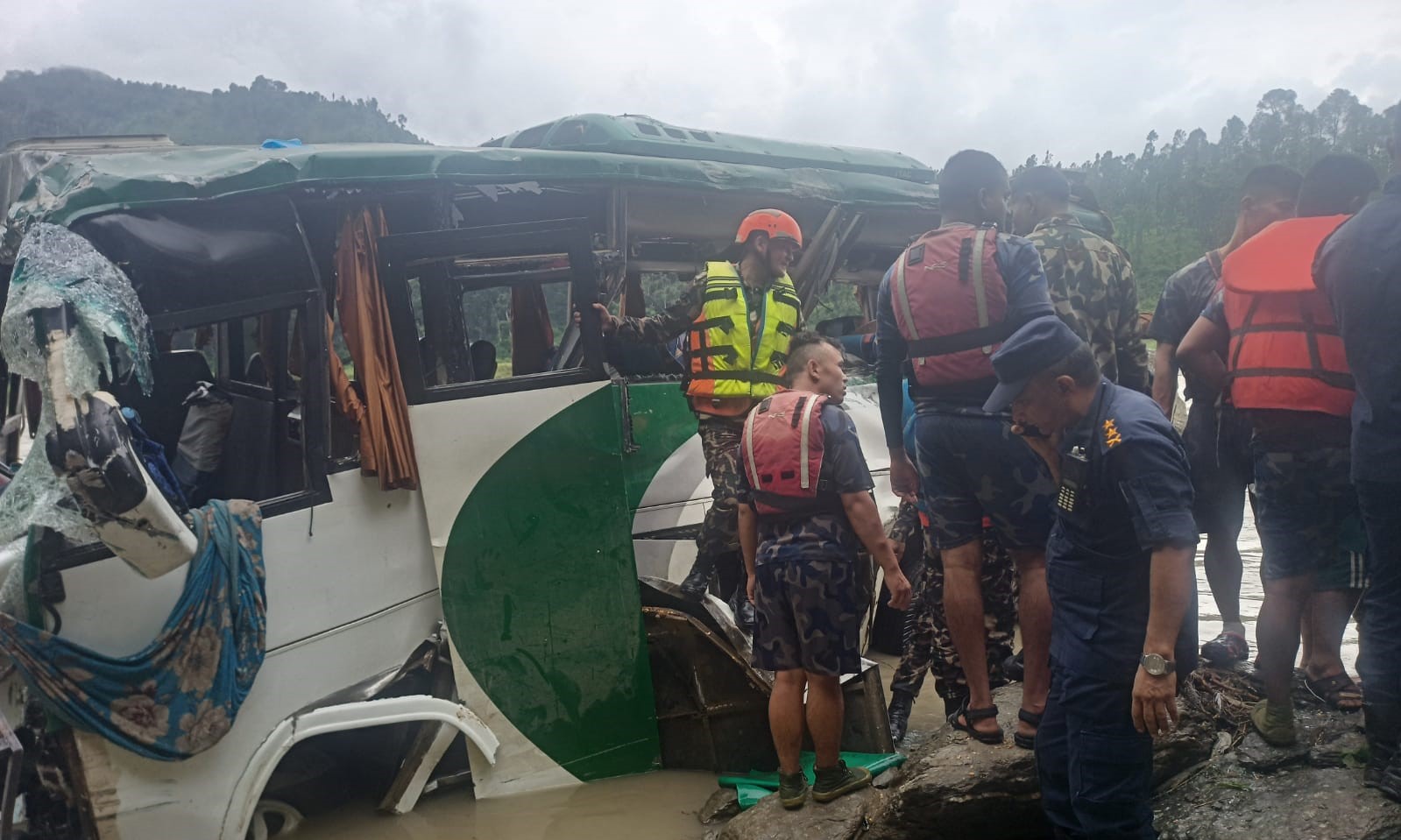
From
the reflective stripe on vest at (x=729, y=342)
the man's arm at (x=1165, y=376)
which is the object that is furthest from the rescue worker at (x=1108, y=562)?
the reflective stripe on vest at (x=729, y=342)

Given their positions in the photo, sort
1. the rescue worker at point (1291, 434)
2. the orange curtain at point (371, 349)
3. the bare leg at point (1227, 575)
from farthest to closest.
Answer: the bare leg at point (1227, 575) → the orange curtain at point (371, 349) → the rescue worker at point (1291, 434)

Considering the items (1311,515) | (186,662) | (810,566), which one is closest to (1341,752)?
(1311,515)

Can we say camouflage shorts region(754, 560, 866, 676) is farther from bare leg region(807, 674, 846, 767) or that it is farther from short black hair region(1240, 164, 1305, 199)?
short black hair region(1240, 164, 1305, 199)

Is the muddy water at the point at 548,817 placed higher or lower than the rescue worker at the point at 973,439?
lower

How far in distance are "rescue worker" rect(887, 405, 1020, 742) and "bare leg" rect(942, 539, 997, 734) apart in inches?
10.9

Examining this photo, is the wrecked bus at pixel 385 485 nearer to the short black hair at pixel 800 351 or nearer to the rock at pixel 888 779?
the rock at pixel 888 779

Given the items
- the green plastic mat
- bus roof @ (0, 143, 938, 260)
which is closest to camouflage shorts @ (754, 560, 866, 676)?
the green plastic mat

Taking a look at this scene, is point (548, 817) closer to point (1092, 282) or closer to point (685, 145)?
point (1092, 282)

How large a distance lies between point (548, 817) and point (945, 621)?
166 centimetres

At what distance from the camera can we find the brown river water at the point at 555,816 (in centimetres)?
364

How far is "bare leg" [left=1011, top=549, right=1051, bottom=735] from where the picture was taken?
3.01 meters

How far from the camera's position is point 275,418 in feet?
12.6

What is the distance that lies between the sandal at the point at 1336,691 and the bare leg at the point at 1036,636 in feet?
3.22

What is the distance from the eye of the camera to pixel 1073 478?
227 centimetres
